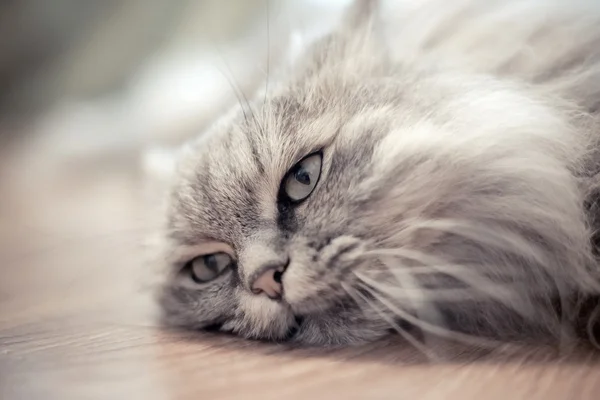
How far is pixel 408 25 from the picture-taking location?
0.94m

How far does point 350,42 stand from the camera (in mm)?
955

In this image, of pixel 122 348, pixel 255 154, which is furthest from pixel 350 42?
pixel 122 348

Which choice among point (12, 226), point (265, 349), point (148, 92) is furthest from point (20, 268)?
point (265, 349)

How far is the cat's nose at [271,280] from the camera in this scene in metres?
0.84

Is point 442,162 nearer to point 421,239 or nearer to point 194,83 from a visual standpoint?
point 421,239

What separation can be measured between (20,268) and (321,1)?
63cm

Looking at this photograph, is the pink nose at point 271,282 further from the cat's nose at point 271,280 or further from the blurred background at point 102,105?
the blurred background at point 102,105

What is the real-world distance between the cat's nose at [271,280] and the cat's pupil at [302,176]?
11 cm

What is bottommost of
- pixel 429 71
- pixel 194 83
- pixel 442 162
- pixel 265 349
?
pixel 265 349

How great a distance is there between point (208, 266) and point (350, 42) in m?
0.38

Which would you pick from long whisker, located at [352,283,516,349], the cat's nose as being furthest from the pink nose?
long whisker, located at [352,283,516,349]

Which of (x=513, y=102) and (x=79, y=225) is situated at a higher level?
(x=79, y=225)

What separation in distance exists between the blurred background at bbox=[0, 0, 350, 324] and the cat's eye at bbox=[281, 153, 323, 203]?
0.58 ft

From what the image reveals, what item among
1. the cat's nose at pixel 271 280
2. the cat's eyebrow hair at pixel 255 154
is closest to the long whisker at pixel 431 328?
the cat's nose at pixel 271 280
